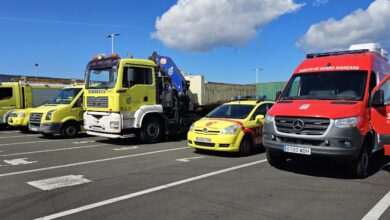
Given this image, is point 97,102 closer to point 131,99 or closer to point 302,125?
point 131,99

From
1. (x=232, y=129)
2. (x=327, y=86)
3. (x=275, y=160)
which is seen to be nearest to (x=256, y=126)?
(x=232, y=129)

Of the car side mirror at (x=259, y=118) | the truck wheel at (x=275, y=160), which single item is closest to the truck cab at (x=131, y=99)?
the car side mirror at (x=259, y=118)

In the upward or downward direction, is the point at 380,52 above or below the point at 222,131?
above

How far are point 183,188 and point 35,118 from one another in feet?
35.3

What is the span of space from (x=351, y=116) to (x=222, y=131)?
3682mm

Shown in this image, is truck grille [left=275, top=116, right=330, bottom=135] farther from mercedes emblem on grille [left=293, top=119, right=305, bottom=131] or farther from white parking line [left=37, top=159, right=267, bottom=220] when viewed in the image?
white parking line [left=37, top=159, right=267, bottom=220]

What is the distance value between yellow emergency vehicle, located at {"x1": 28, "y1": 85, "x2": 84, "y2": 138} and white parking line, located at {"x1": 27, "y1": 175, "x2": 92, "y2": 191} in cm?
759

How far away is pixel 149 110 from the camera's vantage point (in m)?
13.2

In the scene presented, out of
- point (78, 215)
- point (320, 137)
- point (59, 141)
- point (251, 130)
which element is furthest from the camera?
point (59, 141)

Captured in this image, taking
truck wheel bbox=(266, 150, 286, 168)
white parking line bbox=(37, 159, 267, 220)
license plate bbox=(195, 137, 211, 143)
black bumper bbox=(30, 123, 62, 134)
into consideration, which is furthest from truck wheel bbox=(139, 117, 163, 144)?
truck wheel bbox=(266, 150, 286, 168)

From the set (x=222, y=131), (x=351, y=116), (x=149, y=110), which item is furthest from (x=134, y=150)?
(x=351, y=116)

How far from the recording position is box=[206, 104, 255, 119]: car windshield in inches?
428

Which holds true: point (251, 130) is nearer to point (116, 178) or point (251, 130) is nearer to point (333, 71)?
point (333, 71)

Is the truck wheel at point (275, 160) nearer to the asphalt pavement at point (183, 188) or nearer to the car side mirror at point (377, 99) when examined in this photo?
the asphalt pavement at point (183, 188)
